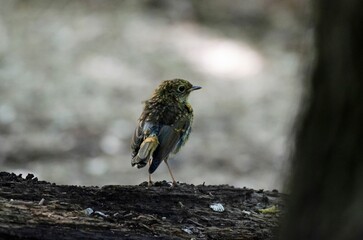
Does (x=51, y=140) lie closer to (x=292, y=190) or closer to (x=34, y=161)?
(x=34, y=161)

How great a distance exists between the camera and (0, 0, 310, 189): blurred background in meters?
12.2

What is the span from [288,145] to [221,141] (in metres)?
8.67

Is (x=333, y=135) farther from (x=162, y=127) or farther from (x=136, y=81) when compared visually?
(x=136, y=81)

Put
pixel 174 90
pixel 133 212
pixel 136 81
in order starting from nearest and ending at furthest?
pixel 133 212, pixel 174 90, pixel 136 81

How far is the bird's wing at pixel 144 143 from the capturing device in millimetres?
7680

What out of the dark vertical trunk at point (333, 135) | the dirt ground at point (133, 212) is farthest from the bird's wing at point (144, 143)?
the dark vertical trunk at point (333, 135)

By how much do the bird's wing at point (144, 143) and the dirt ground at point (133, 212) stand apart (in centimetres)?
40

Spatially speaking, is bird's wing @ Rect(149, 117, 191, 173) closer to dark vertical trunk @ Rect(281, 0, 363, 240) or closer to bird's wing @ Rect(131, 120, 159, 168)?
bird's wing @ Rect(131, 120, 159, 168)

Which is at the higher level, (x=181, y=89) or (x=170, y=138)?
(x=181, y=89)

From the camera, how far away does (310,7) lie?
13.6ft

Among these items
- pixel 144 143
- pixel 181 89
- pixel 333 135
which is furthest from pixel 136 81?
pixel 333 135

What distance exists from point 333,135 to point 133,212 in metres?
2.71

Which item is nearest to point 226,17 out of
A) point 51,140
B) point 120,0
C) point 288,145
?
point 120,0

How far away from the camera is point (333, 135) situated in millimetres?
3939
